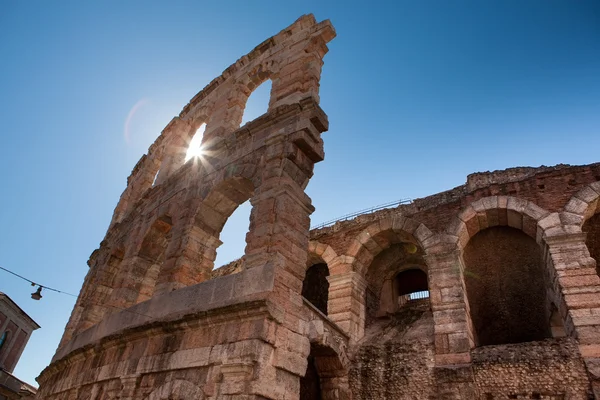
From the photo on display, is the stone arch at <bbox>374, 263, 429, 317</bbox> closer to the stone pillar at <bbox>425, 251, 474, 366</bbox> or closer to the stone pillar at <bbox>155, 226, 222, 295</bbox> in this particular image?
the stone pillar at <bbox>425, 251, 474, 366</bbox>

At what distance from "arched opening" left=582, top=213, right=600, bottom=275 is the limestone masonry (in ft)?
0.15

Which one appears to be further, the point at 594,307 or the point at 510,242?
the point at 510,242

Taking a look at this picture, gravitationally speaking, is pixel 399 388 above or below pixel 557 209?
below

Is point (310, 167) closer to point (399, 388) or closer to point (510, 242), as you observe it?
point (399, 388)

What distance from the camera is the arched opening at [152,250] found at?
9.22m

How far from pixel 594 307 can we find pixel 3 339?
33.0 meters

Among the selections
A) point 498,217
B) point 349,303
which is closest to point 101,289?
point 349,303

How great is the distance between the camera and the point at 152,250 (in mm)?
9430

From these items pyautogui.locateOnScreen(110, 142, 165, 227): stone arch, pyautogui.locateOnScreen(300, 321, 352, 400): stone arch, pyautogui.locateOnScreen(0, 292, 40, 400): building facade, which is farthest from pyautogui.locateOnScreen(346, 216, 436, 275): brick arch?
pyautogui.locateOnScreen(0, 292, 40, 400): building facade

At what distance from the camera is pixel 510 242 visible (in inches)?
388

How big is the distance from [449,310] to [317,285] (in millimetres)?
5000

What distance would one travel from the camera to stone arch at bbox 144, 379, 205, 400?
493cm

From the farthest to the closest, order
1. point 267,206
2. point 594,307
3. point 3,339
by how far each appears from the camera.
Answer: point 3,339, point 594,307, point 267,206

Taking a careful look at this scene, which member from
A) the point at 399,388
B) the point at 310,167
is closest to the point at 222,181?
the point at 310,167
